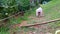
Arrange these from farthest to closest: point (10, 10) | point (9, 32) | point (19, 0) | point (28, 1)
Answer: point (28, 1), point (19, 0), point (10, 10), point (9, 32)

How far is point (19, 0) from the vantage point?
6.77 meters

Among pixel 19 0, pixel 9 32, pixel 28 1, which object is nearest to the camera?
pixel 9 32

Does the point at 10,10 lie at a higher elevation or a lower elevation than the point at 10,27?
higher

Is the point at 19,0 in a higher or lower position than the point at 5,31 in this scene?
higher

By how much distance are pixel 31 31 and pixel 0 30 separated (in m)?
0.97

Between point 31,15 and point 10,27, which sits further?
point 31,15

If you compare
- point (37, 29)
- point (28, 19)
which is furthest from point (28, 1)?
point (37, 29)

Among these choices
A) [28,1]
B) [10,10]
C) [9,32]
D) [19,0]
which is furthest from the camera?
[28,1]

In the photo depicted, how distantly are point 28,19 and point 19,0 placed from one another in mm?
956

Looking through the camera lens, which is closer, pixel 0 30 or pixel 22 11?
pixel 0 30

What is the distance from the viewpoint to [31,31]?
522 centimetres

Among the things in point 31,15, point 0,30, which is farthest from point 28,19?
point 0,30

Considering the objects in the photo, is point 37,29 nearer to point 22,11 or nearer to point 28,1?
point 22,11

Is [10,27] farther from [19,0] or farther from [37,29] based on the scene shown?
[19,0]
